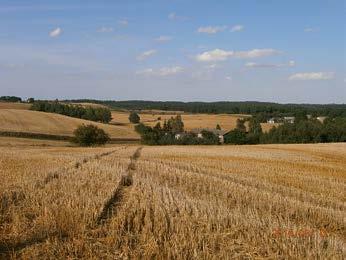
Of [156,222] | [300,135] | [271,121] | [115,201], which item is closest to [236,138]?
[300,135]

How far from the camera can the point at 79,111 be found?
14450cm

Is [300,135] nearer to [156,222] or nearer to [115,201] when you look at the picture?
[115,201]

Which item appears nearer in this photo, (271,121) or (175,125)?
(175,125)

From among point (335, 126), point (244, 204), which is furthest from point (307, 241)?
point (335, 126)

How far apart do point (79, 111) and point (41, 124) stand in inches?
1763

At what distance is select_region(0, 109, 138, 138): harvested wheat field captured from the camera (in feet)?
302

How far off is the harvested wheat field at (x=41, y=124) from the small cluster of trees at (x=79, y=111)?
24.8 m

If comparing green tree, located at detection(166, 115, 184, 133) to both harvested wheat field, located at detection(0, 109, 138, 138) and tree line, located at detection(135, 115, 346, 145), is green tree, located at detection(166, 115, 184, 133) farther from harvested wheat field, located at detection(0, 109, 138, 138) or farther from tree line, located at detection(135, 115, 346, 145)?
tree line, located at detection(135, 115, 346, 145)

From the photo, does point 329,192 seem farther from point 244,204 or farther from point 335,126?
point 335,126

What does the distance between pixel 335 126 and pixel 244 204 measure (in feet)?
312

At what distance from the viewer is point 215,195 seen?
46.5 ft

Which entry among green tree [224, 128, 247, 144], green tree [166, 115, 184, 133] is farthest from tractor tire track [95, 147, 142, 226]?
green tree [166, 115, 184, 133]

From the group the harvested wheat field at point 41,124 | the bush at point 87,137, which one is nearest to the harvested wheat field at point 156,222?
the bush at point 87,137

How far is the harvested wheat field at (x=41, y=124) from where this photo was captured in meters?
92.0
